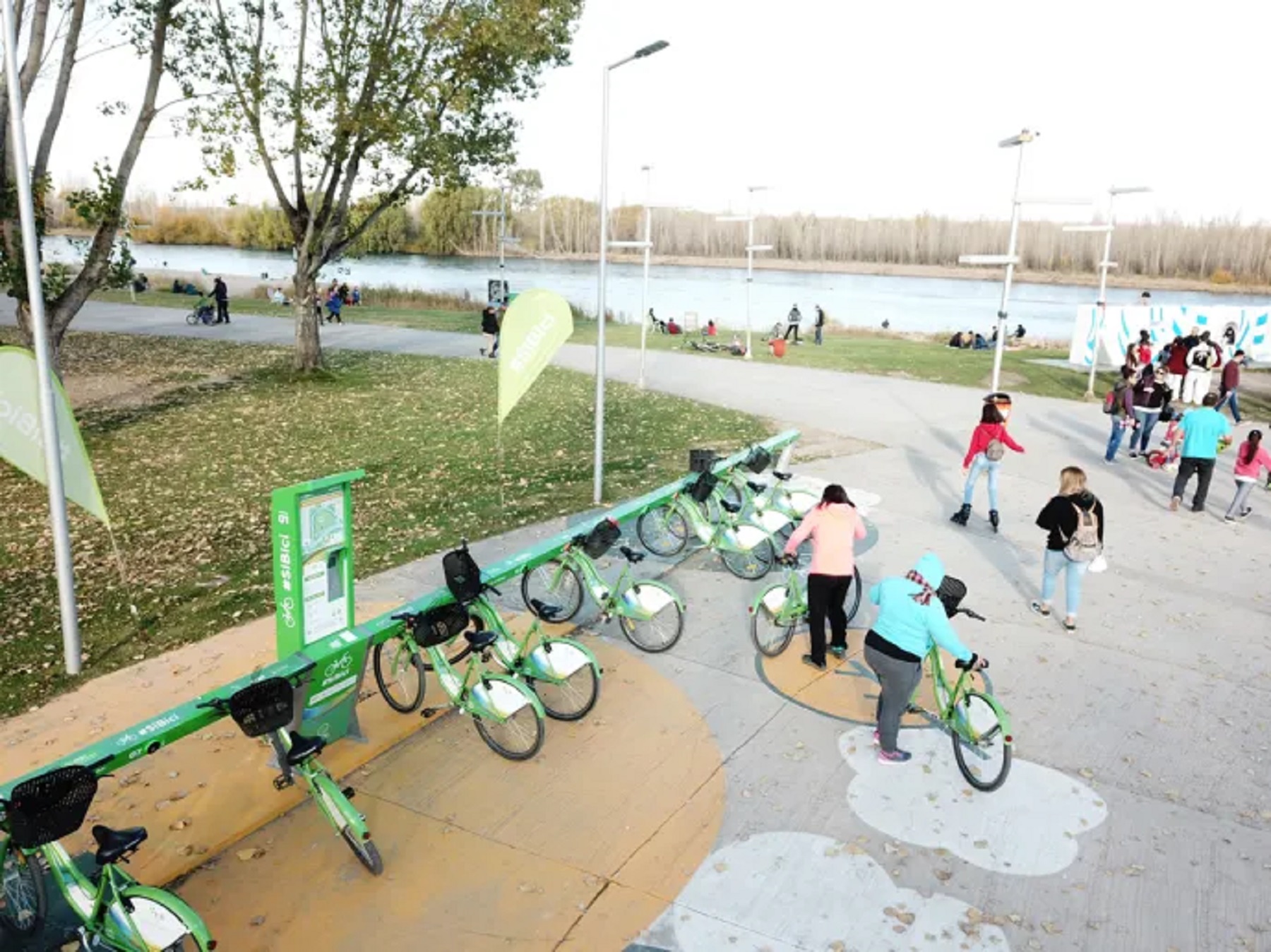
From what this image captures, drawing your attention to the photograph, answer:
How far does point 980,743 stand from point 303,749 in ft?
13.8

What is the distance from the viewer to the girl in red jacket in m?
11.2

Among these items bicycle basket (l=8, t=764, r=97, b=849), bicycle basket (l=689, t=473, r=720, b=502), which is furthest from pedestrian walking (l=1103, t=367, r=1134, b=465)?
bicycle basket (l=8, t=764, r=97, b=849)

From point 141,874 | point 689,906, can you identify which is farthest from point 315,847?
point 689,906

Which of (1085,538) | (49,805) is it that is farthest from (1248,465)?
(49,805)

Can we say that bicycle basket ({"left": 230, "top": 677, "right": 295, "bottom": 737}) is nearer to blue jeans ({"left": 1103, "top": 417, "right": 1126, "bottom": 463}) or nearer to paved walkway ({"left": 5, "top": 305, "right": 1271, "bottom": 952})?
paved walkway ({"left": 5, "top": 305, "right": 1271, "bottom": 952})

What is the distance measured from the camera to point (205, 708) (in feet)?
16.6

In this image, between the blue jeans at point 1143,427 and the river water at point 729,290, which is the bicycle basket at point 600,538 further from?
the river water at point 729,290

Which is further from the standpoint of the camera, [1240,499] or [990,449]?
[1240,499]

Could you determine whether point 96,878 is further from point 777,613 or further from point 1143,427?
Answer: point 1143,427

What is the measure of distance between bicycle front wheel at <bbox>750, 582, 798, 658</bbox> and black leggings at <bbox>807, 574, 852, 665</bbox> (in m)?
0.23

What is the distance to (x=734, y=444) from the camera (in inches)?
645

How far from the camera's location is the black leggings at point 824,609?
751 centimetres

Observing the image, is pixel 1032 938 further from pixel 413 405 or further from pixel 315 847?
pixel 413 405

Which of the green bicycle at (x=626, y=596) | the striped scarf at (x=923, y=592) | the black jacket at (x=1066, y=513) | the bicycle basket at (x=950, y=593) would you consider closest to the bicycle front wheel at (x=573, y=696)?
the green bicycle at (x=626, y=596)
